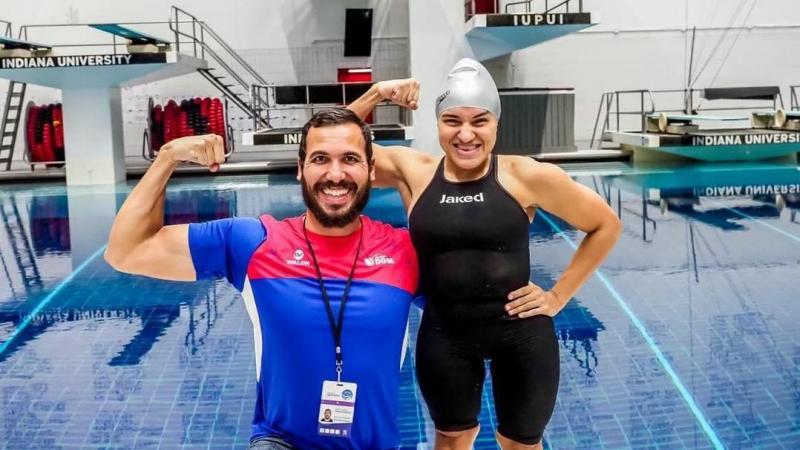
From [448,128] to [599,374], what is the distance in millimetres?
2200

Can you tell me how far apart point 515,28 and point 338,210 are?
11.2 meters

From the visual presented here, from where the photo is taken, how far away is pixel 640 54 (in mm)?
17328

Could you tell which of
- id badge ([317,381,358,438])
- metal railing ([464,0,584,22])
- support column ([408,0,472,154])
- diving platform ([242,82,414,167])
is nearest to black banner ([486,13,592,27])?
metal railing ([464,0,584,22])

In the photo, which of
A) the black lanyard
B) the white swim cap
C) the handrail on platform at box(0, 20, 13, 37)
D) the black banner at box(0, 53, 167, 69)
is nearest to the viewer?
the black lanyard

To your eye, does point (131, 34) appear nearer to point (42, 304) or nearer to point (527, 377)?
point (42, 304)

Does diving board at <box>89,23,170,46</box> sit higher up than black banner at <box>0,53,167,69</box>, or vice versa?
diving board at <box>89,23,170,46</box>

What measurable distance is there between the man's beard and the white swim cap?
0.48m

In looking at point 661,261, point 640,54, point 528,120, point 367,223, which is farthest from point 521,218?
point 640,54

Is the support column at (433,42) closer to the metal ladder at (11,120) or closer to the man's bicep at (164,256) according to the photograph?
the metal ladder at (11,120)

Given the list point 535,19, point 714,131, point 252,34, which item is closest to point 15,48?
point 252,34

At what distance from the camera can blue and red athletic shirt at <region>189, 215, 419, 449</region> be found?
70.1 inches

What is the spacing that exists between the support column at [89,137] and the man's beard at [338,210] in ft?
42.5

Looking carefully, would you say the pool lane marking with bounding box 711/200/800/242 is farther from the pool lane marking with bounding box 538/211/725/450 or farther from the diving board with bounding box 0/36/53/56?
the diving board with bounding box 0/36/53/56

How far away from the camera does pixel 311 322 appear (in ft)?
5.81
